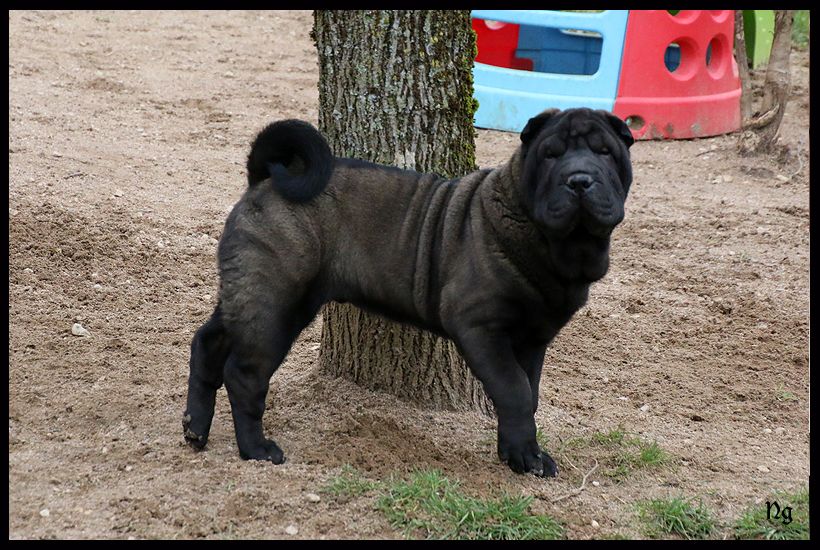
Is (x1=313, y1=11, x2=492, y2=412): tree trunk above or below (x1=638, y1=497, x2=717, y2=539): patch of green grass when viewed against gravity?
above

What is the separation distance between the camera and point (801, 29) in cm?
1584

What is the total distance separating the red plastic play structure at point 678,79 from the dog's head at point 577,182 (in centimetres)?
685

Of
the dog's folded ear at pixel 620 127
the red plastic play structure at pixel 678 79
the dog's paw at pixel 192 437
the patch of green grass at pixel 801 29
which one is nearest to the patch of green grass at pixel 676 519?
the dog's folded ear at pixel 620 127

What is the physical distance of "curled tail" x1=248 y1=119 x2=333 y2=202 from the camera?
4664mm

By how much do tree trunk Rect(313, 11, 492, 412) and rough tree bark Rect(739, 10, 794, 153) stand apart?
636cm

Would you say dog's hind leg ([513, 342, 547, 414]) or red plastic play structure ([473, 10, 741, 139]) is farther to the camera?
red plastic play structure ([473, 10, 741, 139])

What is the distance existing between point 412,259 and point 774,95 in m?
7.20

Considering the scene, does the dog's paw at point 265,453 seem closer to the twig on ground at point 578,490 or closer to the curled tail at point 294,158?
the curled tail at point 294,158

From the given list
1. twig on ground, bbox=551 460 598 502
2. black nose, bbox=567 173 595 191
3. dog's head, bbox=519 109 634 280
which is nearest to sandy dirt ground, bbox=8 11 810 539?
twig on ground, bbox=551 460 598 502

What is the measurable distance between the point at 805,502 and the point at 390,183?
2.42 metres

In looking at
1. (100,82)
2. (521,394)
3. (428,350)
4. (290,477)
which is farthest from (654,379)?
(100,82)

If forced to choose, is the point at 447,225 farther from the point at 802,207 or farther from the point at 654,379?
the point at 802,207

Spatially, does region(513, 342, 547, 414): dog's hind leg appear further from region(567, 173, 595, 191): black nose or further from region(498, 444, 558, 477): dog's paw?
region(567, 173, 595, 191): black nose

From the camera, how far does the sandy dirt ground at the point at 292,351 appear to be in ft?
14.7
